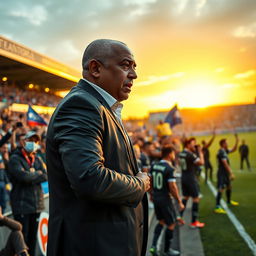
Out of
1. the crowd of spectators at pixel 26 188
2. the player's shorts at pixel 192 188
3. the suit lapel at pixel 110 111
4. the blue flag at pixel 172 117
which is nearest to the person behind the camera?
the suit lapel at pixel 110 111

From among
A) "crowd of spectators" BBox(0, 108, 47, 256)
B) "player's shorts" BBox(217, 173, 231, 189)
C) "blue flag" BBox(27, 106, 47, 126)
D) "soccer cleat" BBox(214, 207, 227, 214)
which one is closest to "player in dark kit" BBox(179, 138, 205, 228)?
"soccer cleat" BBox(214, 207, 227, 214)

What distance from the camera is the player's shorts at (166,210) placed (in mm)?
5352

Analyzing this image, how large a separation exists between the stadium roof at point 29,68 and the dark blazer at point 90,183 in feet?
11.6

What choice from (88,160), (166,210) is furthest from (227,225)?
(88,160)

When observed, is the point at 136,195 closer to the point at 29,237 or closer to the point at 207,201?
the point at 29,237

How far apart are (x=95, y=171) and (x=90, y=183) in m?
0.05

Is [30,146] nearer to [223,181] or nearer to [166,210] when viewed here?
[166,210]

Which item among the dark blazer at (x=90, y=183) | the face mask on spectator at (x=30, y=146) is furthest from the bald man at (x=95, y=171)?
the face mask on spectator at (x=30, y=146)

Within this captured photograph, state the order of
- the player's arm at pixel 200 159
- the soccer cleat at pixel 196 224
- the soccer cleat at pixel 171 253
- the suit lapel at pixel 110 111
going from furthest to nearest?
the player's arm at pixel 200 159 < the soccer cleat at pixel 196 224 < the soccer cleat at pixel 171 253 < the suit lapel at pixel 110 111

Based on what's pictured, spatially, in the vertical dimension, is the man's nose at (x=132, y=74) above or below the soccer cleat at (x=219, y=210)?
above

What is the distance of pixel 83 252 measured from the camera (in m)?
1.35

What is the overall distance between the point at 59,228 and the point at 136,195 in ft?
1.30

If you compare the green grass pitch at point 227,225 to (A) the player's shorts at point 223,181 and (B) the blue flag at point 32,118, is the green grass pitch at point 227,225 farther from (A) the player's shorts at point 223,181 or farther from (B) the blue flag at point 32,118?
(B) the blue flag at point 32,118

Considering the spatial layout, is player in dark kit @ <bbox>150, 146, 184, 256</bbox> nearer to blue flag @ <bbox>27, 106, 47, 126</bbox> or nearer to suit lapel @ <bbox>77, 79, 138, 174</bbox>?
blue flag @ <bbox>27, 106, 47, 126</bbox>
